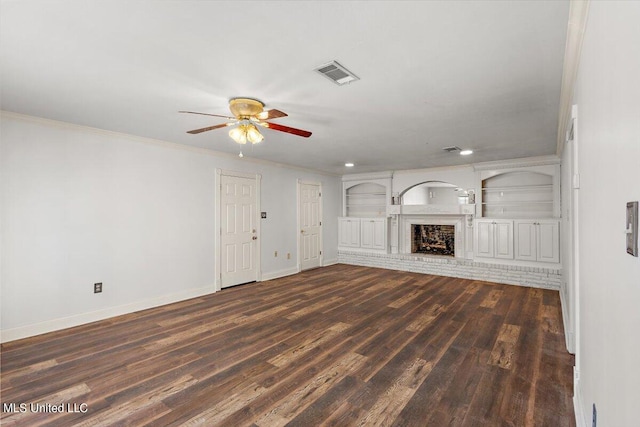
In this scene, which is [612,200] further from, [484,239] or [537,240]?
[484,239]

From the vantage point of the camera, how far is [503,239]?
5.92m

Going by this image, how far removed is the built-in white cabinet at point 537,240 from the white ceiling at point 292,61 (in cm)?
257

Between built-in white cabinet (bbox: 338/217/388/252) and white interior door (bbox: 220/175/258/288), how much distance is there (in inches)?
119

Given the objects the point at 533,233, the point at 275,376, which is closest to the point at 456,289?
the point at 533,233

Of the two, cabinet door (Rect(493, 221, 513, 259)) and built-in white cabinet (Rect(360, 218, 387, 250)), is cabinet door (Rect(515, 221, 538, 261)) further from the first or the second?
built-in white cabinet (Rect(360, 218, 387, 250))

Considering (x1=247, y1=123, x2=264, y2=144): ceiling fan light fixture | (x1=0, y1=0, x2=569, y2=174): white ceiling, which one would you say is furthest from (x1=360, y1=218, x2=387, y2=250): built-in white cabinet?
(x1=247, y1=123, x2=264, y2=144): ceiling fan light fixture

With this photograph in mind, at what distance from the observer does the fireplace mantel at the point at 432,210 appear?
21.0 ft

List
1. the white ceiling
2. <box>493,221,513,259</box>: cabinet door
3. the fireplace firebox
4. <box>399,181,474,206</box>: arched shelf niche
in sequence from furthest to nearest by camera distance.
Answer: <box>399,181,474,206</box>: arched shelf niche
the fireplace firebox
<box>493,221,513,259</box>: cabinet door
the white ceiling

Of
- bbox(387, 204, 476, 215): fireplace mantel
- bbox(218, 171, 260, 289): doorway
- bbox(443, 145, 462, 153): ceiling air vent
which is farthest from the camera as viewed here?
bbox(387, 204, 476, 215): fireplace mantel

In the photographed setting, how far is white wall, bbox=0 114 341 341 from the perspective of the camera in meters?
3.29

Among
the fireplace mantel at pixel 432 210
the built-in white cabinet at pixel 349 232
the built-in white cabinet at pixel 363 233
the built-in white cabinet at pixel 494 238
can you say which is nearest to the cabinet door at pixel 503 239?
the built-in white cabinet at pixel 494 238

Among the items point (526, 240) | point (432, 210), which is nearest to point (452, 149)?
point (432, 210)

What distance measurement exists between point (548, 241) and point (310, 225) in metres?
4.82

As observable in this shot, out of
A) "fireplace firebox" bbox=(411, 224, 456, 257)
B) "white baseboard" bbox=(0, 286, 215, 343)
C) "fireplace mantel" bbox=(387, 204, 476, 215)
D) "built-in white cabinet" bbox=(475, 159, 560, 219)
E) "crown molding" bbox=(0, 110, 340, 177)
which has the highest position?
"crown molding" bbox=(0, 110, 340, 177)
